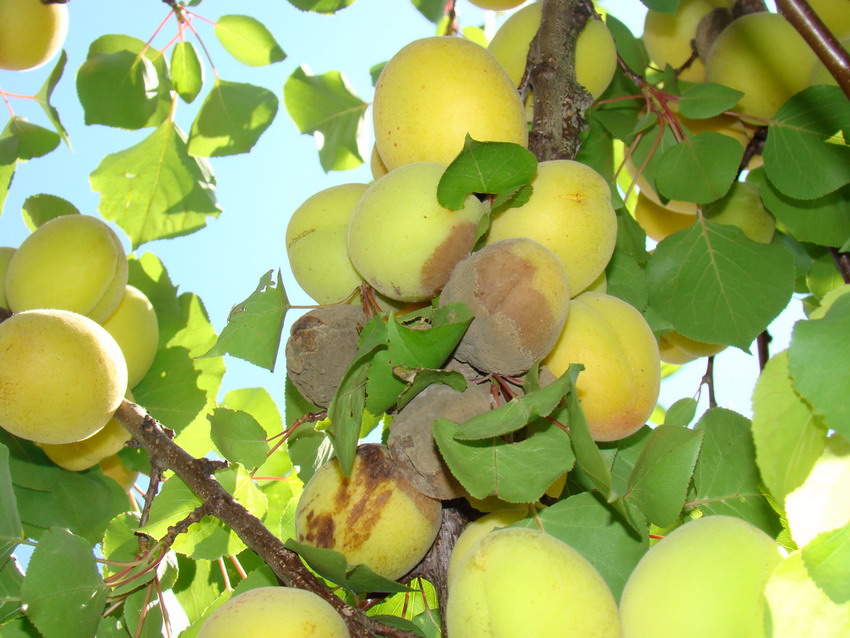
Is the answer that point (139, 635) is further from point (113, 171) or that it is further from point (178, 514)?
point (113, 171)

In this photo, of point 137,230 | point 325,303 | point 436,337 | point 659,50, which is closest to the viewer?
point 436,337

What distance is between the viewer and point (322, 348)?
26.1 inches

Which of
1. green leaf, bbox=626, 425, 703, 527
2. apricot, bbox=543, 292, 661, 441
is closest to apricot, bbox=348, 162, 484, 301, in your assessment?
apricot, bbox=543, 292, 661, 441

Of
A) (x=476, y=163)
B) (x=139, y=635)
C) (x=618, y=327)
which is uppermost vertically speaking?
(x=476, y=163)

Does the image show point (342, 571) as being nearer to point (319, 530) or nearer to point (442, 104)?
point (319, 530)

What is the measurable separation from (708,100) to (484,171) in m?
0.51

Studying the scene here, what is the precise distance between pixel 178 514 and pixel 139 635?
13cm

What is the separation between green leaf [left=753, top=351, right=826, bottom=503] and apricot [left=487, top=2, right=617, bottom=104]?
0.60 metres

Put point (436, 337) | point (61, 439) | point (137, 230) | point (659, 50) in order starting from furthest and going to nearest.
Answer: point (137, 230) → point (659, 50) → point (61, 439) → point (436, 337)

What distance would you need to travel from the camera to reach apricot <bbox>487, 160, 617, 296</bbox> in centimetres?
67

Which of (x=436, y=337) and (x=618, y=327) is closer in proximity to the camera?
(x=436, y=337)

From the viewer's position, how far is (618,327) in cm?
71

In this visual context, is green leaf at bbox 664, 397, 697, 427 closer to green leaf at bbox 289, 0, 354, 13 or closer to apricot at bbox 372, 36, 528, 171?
apricot at bbox 372, 36, 528, 171

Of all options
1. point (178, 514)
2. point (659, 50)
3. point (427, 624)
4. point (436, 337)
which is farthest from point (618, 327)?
point (659, 50)
